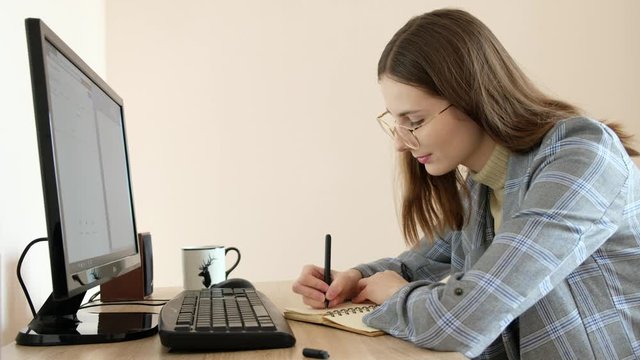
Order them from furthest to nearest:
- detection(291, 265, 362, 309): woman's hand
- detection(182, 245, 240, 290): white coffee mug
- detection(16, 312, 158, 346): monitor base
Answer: detection(182, 245, 240, 290): white coffee mug, detection(291, 265, 362, 309): woman's hand, detection(16, 312, 158, 346): monitor base

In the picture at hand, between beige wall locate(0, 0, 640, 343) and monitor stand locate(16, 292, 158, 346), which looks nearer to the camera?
monitor stand locate(16, 292, 158, 346)

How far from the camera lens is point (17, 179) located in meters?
1.09

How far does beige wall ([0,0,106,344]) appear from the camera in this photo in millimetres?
1025

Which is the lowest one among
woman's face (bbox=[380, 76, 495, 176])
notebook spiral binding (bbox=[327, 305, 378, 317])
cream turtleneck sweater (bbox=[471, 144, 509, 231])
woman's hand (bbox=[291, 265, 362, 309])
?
notebook spiral binding (bbox=[327, 305, 378, 317])

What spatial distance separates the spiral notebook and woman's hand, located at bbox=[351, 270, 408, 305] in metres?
0.02

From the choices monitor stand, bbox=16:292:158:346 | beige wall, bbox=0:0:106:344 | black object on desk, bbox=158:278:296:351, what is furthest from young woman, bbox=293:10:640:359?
beige wall, bbox=0:0:106:344

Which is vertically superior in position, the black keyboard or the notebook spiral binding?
the black keyboard

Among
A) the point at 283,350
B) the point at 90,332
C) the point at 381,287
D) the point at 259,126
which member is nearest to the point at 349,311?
the point at 381,287

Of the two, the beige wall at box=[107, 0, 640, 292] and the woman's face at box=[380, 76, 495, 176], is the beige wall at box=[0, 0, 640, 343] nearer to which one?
the beige wall at box=[107, 0, 640, 292]

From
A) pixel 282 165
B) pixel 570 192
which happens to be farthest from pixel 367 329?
pixel 282 165

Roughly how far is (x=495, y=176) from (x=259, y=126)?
1.36m

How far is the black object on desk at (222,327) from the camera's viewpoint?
759mm

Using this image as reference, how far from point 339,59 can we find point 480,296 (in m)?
1.75

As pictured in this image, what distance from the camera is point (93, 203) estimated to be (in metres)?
0.98
